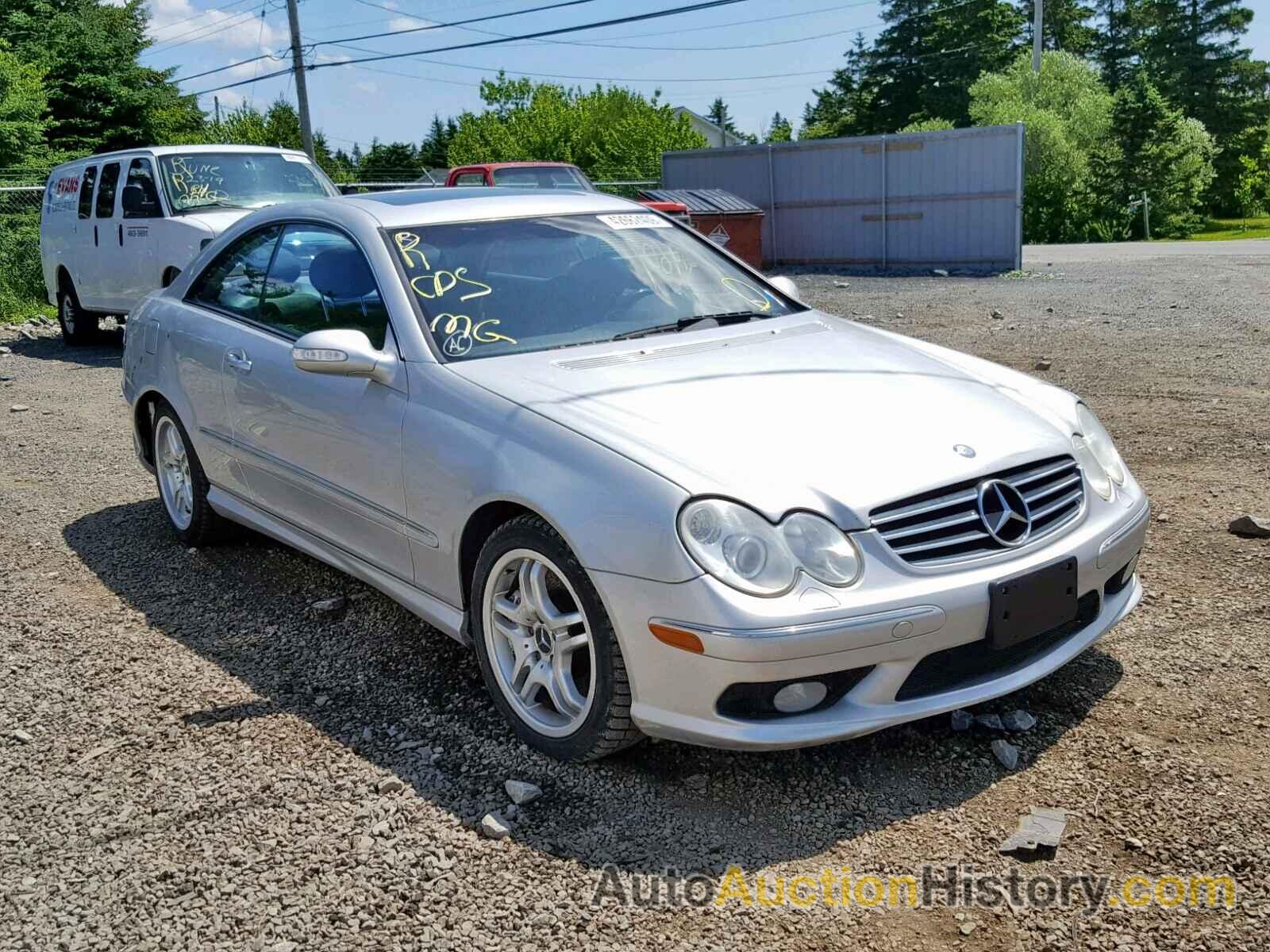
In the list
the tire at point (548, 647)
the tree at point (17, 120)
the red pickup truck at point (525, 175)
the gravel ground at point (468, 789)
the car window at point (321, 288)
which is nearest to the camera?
the gravel ground at point (468, 789)

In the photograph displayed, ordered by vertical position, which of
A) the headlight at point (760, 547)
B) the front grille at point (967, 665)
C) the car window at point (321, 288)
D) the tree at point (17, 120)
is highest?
the tree at point (17, 120)

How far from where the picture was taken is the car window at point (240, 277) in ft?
15.9

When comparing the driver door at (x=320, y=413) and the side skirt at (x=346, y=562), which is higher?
the driver door at (x=320, y=413)

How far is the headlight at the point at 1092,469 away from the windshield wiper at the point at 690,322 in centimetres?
130

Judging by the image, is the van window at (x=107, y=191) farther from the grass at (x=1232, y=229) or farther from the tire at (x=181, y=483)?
the grass at (x=1232, y=229)

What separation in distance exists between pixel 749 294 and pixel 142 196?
8.38 metres

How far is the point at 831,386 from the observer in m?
3.61

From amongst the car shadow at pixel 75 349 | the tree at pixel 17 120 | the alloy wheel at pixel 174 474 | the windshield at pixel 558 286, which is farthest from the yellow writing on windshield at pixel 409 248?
the tree at pixel 17 120

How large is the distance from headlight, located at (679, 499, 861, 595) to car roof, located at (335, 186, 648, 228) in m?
1.87

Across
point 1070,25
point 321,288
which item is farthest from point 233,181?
point 1070,25

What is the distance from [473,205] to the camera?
14.5 feet

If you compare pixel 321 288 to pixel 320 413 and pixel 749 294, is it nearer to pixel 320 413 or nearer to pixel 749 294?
pixel 320 413

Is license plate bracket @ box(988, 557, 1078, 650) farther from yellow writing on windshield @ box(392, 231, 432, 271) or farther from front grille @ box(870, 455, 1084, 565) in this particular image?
yellow writing on windshield @ box(392, 231, 432, 271)

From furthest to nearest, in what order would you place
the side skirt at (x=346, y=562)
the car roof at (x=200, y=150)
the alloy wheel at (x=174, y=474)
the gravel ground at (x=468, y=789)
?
the car roof at (x=200, y=150)
the alloy wheel at (x=174, y=474)
the side skirt at (x=346, y=562)
the gravel ground at (x=468, y=789)
